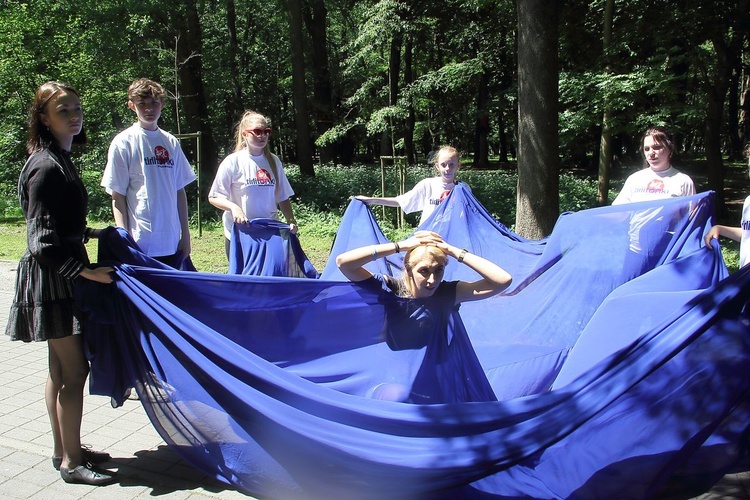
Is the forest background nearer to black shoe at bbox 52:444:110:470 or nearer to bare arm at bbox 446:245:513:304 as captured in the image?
bare arm at bbox 446:245:513:304

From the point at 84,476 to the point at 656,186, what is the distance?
159 inches

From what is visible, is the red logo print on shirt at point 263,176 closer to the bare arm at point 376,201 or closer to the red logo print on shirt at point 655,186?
the bare arm at point 376,201

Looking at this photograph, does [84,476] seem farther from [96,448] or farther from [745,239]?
[745,239]

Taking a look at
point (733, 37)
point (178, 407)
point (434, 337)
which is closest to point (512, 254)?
point (434, 337)

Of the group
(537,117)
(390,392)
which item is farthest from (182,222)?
(537,117)

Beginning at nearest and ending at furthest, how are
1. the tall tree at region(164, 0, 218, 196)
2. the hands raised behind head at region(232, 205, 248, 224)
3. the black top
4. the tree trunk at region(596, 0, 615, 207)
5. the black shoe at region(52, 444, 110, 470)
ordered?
1. the black top
2. the black shoe at region(52, 444, 110, 470)
3. the hands raised behind head at region(232, 205, 248, 224)
4. the tree trunk at region(596, 0, 615, 207)
5. the tall tree at region(164, 0, 218, 196)

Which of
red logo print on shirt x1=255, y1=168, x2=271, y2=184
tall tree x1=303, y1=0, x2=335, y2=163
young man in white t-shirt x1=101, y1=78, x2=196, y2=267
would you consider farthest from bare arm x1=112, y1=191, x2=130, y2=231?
tall tree x1=303, y1=0, x2=335, y2=163

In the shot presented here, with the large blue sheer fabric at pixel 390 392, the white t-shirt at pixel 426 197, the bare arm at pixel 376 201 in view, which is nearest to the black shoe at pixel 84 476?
the large blue sheer fabric at pixel 390 392

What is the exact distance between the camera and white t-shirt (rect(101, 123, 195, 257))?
367 cm

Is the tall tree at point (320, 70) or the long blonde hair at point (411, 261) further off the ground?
the tall tree at point (320, 70)

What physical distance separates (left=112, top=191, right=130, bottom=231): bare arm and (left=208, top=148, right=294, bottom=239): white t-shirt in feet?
2.70

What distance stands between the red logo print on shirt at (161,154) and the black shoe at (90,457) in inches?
65.1

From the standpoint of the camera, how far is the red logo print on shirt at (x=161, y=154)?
3.75 meters

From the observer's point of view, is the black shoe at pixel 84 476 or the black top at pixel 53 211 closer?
the black top at pixel 53 211
